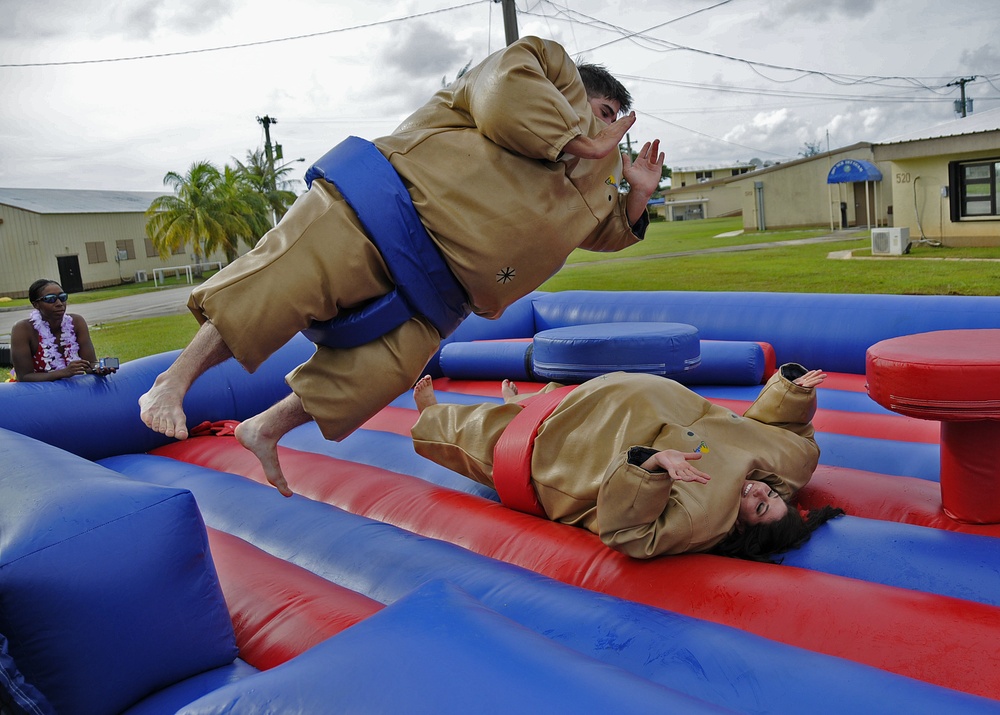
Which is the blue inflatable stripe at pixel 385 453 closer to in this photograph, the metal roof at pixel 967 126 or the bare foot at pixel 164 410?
the bare foot at pixel 164 410

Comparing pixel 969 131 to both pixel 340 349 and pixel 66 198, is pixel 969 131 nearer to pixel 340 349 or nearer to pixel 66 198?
pixel 340 349

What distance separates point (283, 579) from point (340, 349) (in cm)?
53

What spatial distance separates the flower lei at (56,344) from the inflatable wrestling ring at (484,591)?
1.00 metres

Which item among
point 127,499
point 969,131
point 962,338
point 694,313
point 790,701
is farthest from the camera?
point 969,131

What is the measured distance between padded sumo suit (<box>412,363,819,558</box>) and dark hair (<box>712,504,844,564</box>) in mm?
57

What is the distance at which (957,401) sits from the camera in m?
1.86

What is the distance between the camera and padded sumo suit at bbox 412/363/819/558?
192 cm

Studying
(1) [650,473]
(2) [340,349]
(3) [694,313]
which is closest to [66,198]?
(3) [694,313]

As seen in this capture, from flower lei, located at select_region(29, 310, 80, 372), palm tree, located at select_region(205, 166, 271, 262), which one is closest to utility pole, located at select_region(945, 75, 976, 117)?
flower lei, located at select_region(29, 310, 80, 372)

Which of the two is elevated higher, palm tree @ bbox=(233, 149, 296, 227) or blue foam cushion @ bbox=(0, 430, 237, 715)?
palm tree @ bbox=(233, 149, 296, 227)

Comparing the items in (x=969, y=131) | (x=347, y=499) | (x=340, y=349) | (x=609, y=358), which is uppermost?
(x=969, y=131)

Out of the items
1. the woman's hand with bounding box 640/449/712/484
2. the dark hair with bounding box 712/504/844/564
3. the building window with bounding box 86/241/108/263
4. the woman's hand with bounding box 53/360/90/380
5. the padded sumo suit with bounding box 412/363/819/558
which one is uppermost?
the building window with bounding box 86/241/108/263

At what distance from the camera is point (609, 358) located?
3434mm

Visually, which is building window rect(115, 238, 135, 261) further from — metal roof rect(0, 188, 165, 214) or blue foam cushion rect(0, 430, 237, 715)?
blue foam cushion rect(0, 430, 237, 715)
